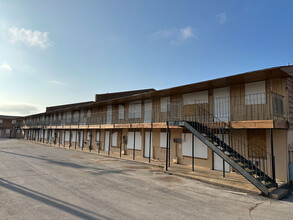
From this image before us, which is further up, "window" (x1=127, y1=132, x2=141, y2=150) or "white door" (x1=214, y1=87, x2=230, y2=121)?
"white door" (x1=214, y1=87, x2=230, y2=121)

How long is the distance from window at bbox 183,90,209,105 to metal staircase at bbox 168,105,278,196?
15.8 inches

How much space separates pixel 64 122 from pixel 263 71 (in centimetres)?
2569

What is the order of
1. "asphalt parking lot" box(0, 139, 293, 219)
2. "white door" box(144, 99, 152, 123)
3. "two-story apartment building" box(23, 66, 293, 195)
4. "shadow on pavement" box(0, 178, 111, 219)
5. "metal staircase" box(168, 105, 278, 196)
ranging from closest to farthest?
"shadow on pavement" box(0, 178, 111, 219) → "asphalt parking lot" box(0, 139, 293, 219) → "metal staircase" box(168, 105, 278, 196) → "two-story apartment building" box(23, 66, 293, 195) → "white door" box(144, 99, 152, 123)

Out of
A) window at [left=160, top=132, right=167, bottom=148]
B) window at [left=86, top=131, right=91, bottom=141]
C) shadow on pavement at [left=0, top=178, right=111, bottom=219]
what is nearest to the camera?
shadow on pavement at [left=0, top=178, right=111, bottom=219]

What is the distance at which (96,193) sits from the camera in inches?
254

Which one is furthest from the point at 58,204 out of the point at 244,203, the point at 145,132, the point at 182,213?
the point at 145,132

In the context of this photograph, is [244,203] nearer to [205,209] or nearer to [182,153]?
[205,209]

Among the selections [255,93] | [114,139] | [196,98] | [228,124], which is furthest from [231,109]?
[114,139]

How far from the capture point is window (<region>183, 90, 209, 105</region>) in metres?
12.0

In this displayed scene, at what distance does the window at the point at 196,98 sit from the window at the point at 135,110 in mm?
4987

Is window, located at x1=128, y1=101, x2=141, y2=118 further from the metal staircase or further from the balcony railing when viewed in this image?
the metal staircase

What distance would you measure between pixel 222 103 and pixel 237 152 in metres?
3.19

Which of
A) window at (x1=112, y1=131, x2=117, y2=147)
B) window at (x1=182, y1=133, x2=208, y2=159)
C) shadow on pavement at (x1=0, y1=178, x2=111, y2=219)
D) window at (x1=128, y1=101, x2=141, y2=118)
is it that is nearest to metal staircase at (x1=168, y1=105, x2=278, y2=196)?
window at (x1=182, y1=133, x2=208, y2=159)

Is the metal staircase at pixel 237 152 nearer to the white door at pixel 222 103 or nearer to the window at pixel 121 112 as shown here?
the white door at pixel 222 103
